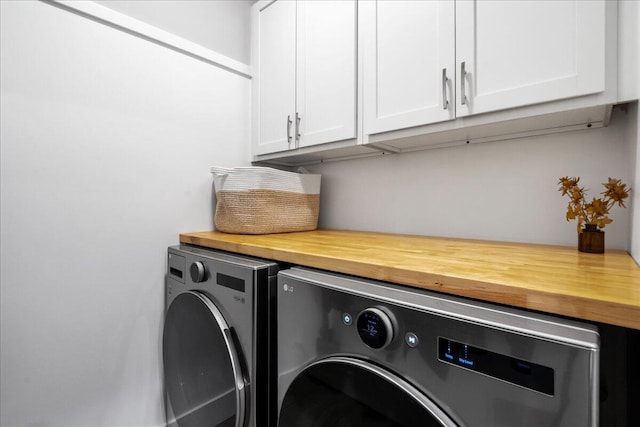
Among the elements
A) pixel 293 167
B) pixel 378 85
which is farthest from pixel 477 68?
pixel 293 167

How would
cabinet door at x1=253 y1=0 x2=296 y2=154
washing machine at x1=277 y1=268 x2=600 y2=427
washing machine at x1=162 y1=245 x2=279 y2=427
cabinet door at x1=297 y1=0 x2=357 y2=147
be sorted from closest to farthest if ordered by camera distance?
washing machine at x1=277 y1=268 x2=600 y2=427 → washing machine at x1=162 y1=245 x2=279 y2=427 → cabinet door at x1=297 y1=0 x2=357 y2=147 → cabinet door at x1=253 y1=0 x2=296 y2=154

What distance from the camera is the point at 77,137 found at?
1178mm

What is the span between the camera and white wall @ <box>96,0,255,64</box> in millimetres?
1378

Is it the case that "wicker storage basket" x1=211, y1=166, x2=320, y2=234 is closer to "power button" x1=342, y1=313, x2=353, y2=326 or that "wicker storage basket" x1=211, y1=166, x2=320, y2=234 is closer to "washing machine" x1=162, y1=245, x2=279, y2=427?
"washing machine" x1=162, y1=245, x2=279, y2=427

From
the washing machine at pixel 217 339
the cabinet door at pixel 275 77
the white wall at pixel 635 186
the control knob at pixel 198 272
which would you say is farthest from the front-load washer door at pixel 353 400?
the cabinet door at pixel 275 77

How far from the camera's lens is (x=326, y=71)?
54.6 inches

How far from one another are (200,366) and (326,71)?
1.32 meters

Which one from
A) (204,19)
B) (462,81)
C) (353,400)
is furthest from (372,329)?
(204,19)

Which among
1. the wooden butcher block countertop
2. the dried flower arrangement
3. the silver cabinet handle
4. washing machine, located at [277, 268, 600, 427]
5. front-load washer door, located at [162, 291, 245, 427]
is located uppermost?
the silver cabinet handle

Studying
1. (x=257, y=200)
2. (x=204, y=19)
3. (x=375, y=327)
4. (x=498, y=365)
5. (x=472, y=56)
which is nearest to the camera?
(x=498, y=365)

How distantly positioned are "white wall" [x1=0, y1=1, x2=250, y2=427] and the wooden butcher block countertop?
63 centimetres

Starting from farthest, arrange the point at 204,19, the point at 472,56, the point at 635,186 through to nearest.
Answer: the point at 204,19, the point at 472,56, the point at 635,186

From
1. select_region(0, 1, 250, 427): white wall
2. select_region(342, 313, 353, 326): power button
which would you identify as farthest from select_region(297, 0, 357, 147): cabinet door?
select_region(342, 313, 353, 326): power button

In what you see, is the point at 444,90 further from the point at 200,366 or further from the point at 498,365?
the point at 200,366
